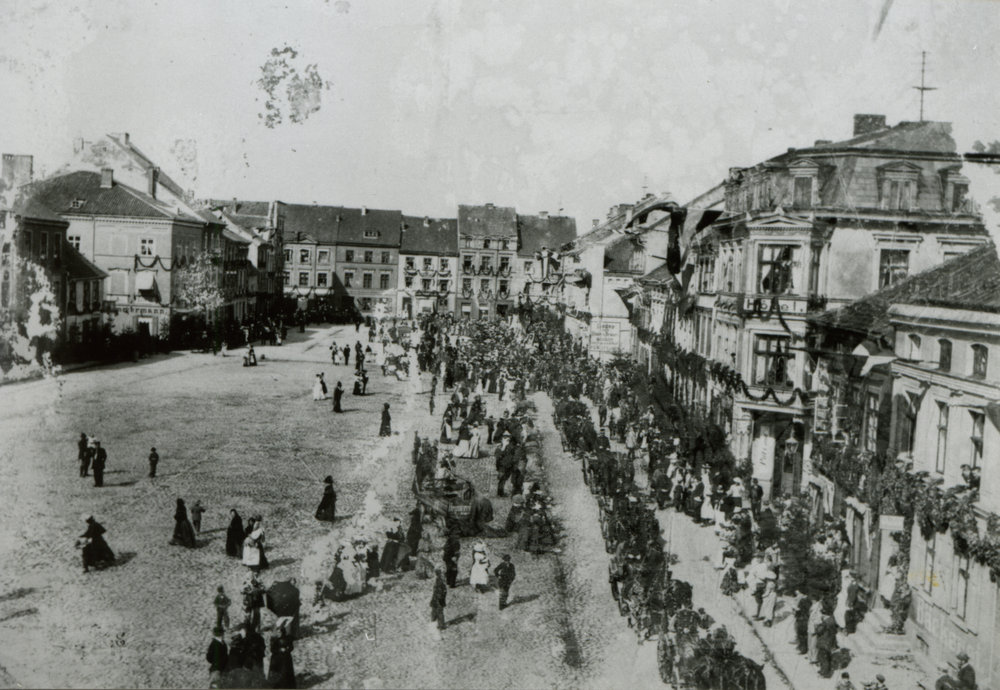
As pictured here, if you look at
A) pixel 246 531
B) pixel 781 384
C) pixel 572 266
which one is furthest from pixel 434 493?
pixel 572 266

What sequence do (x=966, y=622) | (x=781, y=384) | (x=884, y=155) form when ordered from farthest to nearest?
(x=781, y=384) → (x=884, y=155) → (x=966, y=622)

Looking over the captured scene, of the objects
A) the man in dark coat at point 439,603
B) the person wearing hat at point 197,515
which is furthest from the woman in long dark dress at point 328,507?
the man in dark coat at point 439,603

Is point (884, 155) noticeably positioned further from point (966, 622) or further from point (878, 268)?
point (966, 622)

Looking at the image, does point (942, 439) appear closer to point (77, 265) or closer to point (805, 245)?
point (805, 245)

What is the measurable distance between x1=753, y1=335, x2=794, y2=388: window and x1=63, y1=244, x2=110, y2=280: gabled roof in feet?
55.1

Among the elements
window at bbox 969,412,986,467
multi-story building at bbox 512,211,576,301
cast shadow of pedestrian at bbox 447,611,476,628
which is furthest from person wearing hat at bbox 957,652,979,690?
multi-story building at bbox 512,211,576,301

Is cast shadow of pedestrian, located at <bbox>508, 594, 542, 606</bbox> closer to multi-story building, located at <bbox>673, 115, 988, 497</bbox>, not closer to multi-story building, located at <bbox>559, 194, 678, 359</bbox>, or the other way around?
multi-story building, located at <bbox>673, 115, 988, 497</bbox>

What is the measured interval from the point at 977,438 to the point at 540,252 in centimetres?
1434

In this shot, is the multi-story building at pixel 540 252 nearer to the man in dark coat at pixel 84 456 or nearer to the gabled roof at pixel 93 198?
the gabled roof at pixel 93 198

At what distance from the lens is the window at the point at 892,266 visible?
19156mm

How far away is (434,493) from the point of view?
61.3ft

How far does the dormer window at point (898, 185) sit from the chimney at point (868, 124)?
1340 millimetres

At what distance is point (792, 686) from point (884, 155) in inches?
454

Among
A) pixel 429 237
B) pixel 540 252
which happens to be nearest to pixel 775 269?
pixel 540 252
